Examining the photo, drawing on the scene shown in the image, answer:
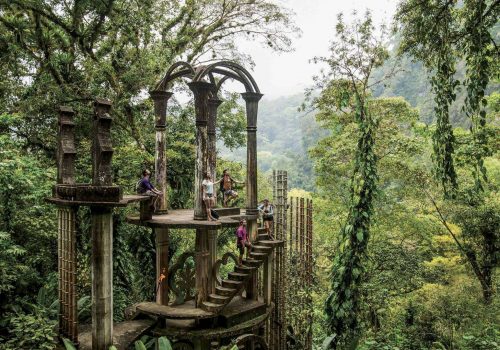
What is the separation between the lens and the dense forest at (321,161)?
24.7 feet

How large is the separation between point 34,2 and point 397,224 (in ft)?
48.7

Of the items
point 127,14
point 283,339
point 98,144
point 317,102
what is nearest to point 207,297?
point 283,339

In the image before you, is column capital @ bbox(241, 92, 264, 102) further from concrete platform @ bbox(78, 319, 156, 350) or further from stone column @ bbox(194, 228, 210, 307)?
concrete platform @ bbox(78, 319, 156, 350)

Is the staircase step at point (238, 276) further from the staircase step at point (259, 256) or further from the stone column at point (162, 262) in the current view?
the stone column at point (162, 262)

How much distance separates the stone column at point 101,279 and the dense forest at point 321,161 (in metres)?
0.71

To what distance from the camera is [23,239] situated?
9.39 metres

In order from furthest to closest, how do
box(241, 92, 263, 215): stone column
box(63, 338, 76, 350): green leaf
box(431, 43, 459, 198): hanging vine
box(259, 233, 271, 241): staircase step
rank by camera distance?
box(259, 233, 271, 241): staircase step < box(241, 92, 263, 215): stone column < box(63, 338, 76, 350): green leaf < box(431, 43, 459, 198): hanging vine

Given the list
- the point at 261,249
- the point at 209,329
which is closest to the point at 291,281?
the point at 261,249

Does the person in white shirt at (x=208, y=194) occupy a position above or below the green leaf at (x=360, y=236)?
above

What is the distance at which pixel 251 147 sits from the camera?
10.1m

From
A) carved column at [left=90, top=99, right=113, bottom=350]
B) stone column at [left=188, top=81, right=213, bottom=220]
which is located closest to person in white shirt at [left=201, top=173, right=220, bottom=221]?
stone column at [left=188, top=81, right=213, bottom=220]

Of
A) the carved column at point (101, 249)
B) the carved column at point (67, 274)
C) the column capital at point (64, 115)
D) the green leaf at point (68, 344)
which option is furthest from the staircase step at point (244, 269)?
the column capital at point (64, 115)

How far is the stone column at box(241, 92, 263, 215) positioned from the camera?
9.98m

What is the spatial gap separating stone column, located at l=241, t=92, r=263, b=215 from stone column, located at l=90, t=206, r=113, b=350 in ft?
14.0
